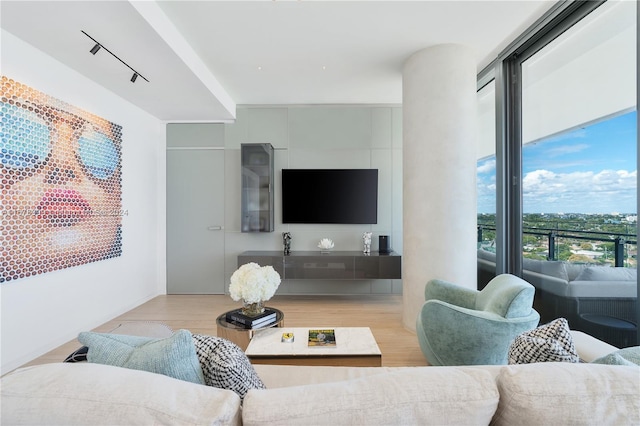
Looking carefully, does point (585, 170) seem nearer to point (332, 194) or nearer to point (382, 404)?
point (382, 404)

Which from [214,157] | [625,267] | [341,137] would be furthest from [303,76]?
[625,267]

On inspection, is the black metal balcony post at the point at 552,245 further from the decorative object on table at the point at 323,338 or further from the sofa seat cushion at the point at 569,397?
the sofa seat cushion at the point at 569,397

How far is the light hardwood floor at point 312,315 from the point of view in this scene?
9.09 ft

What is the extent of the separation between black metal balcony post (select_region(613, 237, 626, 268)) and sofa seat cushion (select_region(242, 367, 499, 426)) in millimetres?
1944

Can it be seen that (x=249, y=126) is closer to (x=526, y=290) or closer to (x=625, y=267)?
(x=526, y=290)

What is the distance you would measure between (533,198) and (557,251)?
20.7 inches

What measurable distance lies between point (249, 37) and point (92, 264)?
2825mm

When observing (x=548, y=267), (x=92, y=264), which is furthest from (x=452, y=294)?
(x=92, y=264)

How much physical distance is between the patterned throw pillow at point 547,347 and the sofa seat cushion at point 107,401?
1011 millimetres

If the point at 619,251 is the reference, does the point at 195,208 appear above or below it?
above

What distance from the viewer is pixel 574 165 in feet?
7.77

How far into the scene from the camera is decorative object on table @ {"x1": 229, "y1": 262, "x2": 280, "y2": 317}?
81.4 inches

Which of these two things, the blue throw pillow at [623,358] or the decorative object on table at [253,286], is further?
the decorative object on table at [253,286]

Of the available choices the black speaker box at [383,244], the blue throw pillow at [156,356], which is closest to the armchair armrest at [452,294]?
the black speaker box at [383,244]
